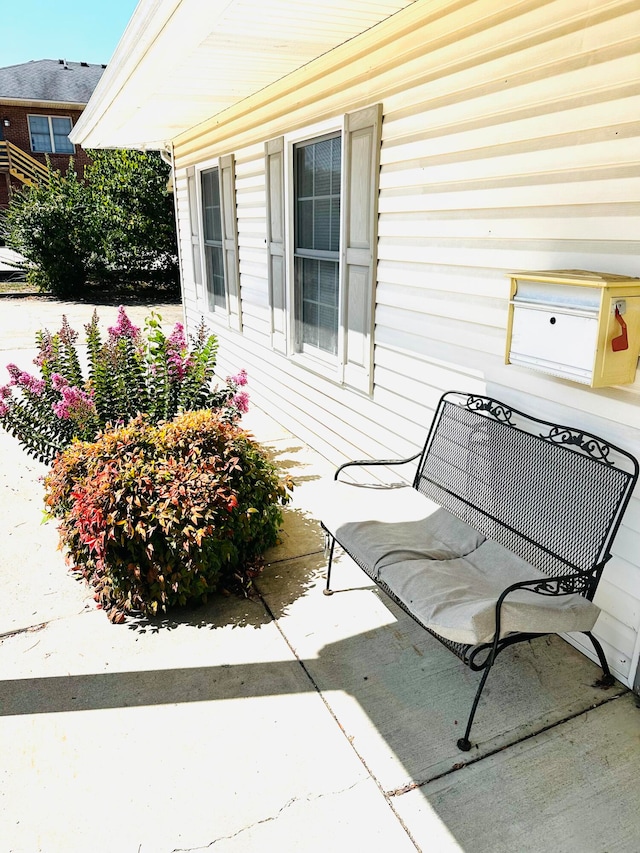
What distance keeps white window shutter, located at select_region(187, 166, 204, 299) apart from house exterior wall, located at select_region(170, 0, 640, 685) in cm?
281

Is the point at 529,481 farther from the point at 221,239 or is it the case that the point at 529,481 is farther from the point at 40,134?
the point at 40,134

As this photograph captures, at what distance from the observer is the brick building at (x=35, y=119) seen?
2286 centimetres

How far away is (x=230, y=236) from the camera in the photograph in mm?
5703

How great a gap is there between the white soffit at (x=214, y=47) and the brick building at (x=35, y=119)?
21319 mm

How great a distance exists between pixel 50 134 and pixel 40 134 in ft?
1.20

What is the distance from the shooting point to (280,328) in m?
4.90

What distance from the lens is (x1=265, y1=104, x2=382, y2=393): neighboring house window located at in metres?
3.43

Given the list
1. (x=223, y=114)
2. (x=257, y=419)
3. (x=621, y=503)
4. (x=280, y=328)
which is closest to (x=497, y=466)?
(x=621, y=503)

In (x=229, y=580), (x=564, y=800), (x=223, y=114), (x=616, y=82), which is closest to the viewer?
(x=564, y=800)

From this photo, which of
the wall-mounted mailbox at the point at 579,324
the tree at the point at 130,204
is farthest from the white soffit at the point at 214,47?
the tree at the point at 130,204

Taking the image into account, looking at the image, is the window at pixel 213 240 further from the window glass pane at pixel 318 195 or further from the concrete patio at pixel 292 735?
the concrete patio at pixel 292 735

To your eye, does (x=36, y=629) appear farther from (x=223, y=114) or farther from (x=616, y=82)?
(x=223, y=114)

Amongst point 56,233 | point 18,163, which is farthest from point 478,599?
point 18,163

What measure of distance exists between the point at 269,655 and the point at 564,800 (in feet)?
3.77
